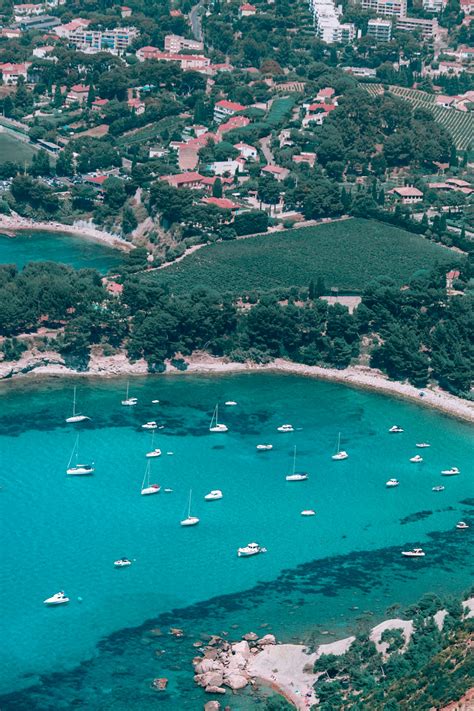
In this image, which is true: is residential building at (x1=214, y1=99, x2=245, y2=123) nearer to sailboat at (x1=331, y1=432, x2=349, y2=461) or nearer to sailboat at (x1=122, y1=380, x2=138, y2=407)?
sailboat at (x1=122, y1=380, x2=138, y2=407)

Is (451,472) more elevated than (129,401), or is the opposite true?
(129,401)

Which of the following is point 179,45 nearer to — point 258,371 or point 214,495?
point 258,371

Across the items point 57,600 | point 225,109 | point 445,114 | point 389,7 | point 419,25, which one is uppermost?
point 389,7

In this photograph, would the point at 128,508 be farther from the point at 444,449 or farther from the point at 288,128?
the point at 288,128

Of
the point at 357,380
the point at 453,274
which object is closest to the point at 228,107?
the point at 453,274

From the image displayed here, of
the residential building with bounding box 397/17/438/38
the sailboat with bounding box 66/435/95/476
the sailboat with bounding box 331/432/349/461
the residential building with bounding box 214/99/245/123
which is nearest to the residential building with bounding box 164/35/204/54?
the residential building with bounding box 214/99/245/123

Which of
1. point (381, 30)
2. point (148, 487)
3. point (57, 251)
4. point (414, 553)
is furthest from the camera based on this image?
point (381, 30)

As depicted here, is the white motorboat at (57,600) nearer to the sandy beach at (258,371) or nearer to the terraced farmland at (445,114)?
the sandy beach at (258,371)

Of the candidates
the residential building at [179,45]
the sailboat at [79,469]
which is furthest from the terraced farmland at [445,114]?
the sailboat at [79,469]

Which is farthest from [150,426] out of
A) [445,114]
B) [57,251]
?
[445,114]
